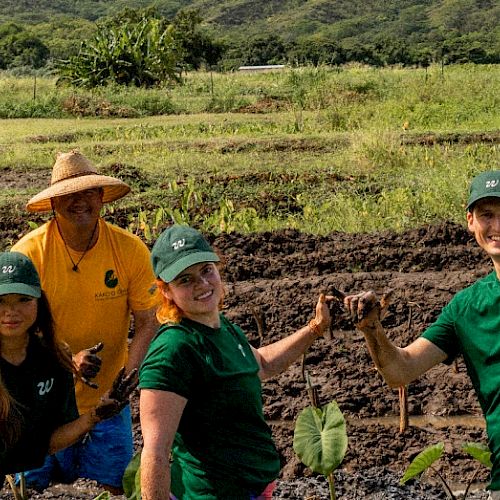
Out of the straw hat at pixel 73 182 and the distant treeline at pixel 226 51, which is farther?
the distant treeline at pixel 226 51

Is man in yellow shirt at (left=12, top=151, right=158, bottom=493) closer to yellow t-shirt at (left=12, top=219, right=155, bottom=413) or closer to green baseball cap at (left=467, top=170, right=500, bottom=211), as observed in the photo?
yellow t-shirt at (left=12, top=219, right=155, bottom=413)

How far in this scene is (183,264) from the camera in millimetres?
2965

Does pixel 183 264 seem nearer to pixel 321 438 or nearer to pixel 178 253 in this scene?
pixel 178 253

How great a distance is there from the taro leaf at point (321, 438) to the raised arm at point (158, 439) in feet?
3.28

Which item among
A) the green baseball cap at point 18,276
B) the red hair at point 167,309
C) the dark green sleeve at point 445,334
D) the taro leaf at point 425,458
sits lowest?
the taro leaf at point 425,458

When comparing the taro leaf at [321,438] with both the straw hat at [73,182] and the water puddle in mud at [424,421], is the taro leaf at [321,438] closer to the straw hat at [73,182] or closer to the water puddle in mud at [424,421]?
the straw hat at [73,182]

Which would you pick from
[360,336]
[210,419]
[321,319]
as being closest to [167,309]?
[210,419]

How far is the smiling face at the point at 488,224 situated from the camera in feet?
10.2

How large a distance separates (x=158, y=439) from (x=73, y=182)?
1386mm

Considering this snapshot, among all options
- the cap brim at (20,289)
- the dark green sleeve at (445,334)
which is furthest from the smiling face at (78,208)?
the dark green sleeve at (445,334)

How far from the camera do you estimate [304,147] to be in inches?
599

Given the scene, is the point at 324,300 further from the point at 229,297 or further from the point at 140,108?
the point at 140,108

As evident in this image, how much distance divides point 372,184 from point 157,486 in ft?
28.6

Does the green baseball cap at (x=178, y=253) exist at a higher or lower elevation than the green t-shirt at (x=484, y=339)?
higher
